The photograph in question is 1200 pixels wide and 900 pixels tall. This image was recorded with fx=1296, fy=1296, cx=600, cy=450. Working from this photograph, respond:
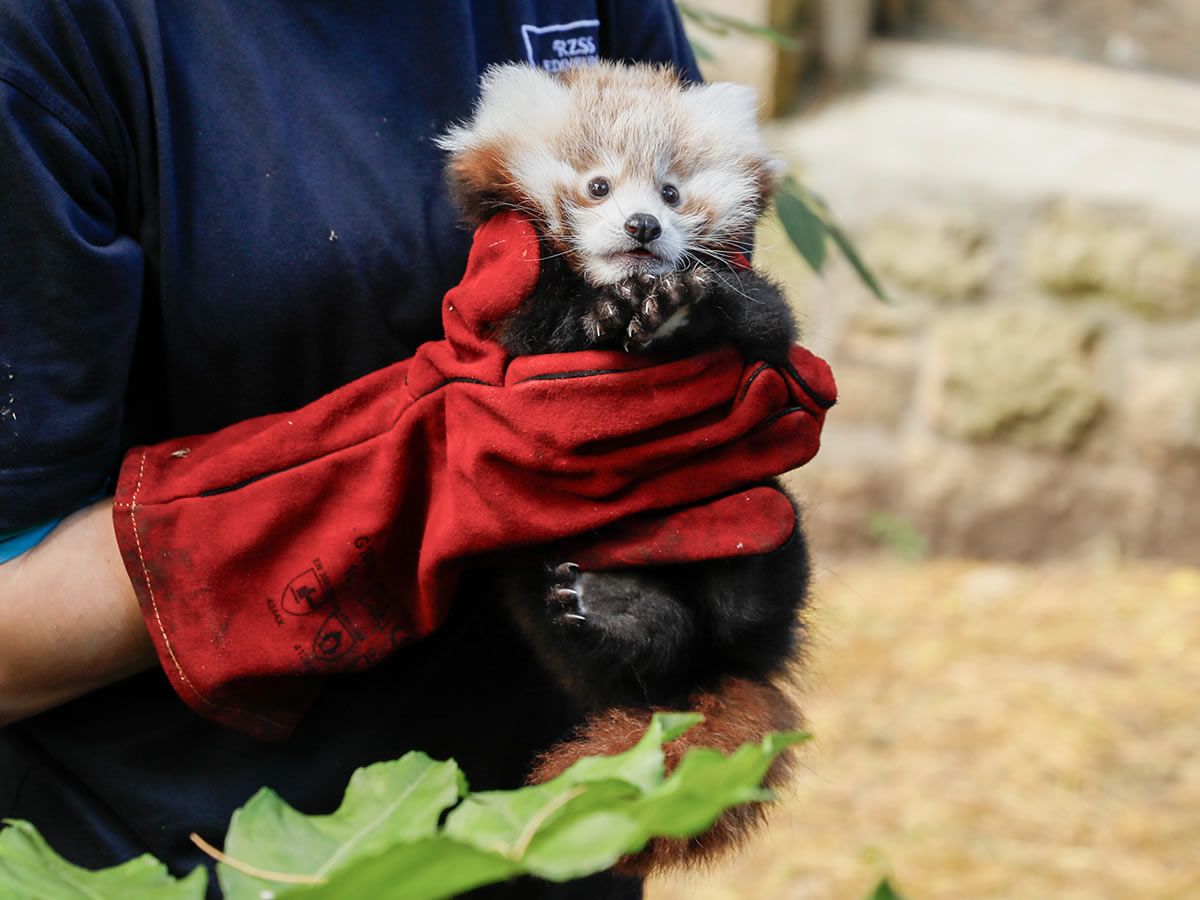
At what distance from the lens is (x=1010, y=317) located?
10.8 feet

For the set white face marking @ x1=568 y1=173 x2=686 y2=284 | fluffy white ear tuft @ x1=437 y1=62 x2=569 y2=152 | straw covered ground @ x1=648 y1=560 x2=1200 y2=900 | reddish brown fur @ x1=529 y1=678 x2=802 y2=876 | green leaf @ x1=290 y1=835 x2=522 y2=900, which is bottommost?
straw covered ground @ x1=648 y1=560 x2=1200 y2=900

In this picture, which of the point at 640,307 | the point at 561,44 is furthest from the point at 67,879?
the point at 561,44

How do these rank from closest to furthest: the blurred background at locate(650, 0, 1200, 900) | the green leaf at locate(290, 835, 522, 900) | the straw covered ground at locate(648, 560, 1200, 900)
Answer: the green leaf at locate(290, 835, 522, 900)
the straw covered ground at locate(648, 560, 1200, 900)
the blurred background at locate(650, 0, 1200, 900)

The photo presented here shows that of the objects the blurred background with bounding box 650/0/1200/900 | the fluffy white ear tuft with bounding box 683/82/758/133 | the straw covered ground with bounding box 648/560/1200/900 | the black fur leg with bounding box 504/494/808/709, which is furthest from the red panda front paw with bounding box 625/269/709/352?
the blurred background with bounding box 650/0/1200/900

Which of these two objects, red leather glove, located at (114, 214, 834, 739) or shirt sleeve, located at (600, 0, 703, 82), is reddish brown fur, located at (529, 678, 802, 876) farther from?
shirt sleeve, located at (600, 0, 703, 82)

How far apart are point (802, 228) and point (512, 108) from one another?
1.18 feet

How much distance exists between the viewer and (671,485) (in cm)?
110

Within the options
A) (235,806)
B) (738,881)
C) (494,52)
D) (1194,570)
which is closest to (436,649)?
(235,806)

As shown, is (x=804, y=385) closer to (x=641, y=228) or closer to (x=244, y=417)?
(x=641, y=228)

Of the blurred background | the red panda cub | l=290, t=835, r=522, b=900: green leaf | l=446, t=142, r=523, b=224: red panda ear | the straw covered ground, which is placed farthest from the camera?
the blurred background

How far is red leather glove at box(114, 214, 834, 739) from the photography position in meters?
1.07

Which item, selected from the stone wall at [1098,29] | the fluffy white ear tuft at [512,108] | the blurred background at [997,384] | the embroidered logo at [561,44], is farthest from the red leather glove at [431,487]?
the stone wall at [1098,29]

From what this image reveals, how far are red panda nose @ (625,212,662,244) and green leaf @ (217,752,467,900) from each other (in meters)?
0.65

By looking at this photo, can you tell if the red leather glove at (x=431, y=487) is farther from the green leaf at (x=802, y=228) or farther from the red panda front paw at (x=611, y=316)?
the green leaf at (x=802, y=228)
